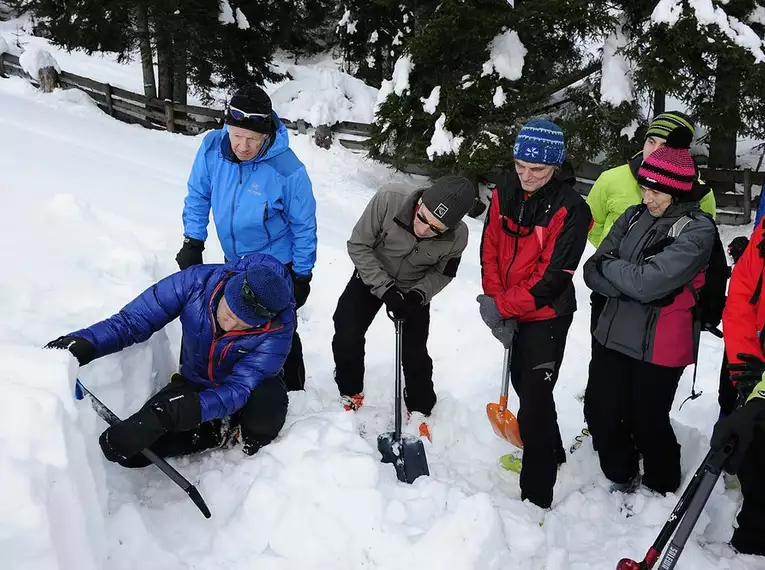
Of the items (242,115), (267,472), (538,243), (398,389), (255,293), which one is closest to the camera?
(255,293)

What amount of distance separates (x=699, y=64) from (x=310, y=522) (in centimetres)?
797

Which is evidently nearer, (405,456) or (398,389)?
(405,456)

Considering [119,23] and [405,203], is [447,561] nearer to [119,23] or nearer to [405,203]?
[405,203]

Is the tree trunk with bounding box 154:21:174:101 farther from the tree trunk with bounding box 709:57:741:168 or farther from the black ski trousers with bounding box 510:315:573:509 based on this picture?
the black ski trousers with bounding box 510:315:573:509

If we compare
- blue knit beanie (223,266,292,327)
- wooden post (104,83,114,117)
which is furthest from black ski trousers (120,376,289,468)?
wooden post (104,83,114,117)

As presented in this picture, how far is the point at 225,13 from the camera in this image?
1301 centimetres

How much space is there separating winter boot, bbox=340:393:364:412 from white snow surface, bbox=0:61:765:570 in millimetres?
79

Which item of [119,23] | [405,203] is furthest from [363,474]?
[119,23]

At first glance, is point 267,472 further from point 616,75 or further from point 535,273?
point 616,75

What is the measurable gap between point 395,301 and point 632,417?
1.44m

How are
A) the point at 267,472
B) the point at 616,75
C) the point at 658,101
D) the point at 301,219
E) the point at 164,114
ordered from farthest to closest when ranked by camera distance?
1. the point at 164,114
2. the point at 658,101
3. the point at 616,75
4. the point at 301,219
5. the point at 267,472

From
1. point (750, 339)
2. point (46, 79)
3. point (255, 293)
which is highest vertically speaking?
point (46, 79)

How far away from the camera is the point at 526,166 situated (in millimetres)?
3061

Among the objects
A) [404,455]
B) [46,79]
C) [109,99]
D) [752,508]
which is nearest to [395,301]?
[404,455]
